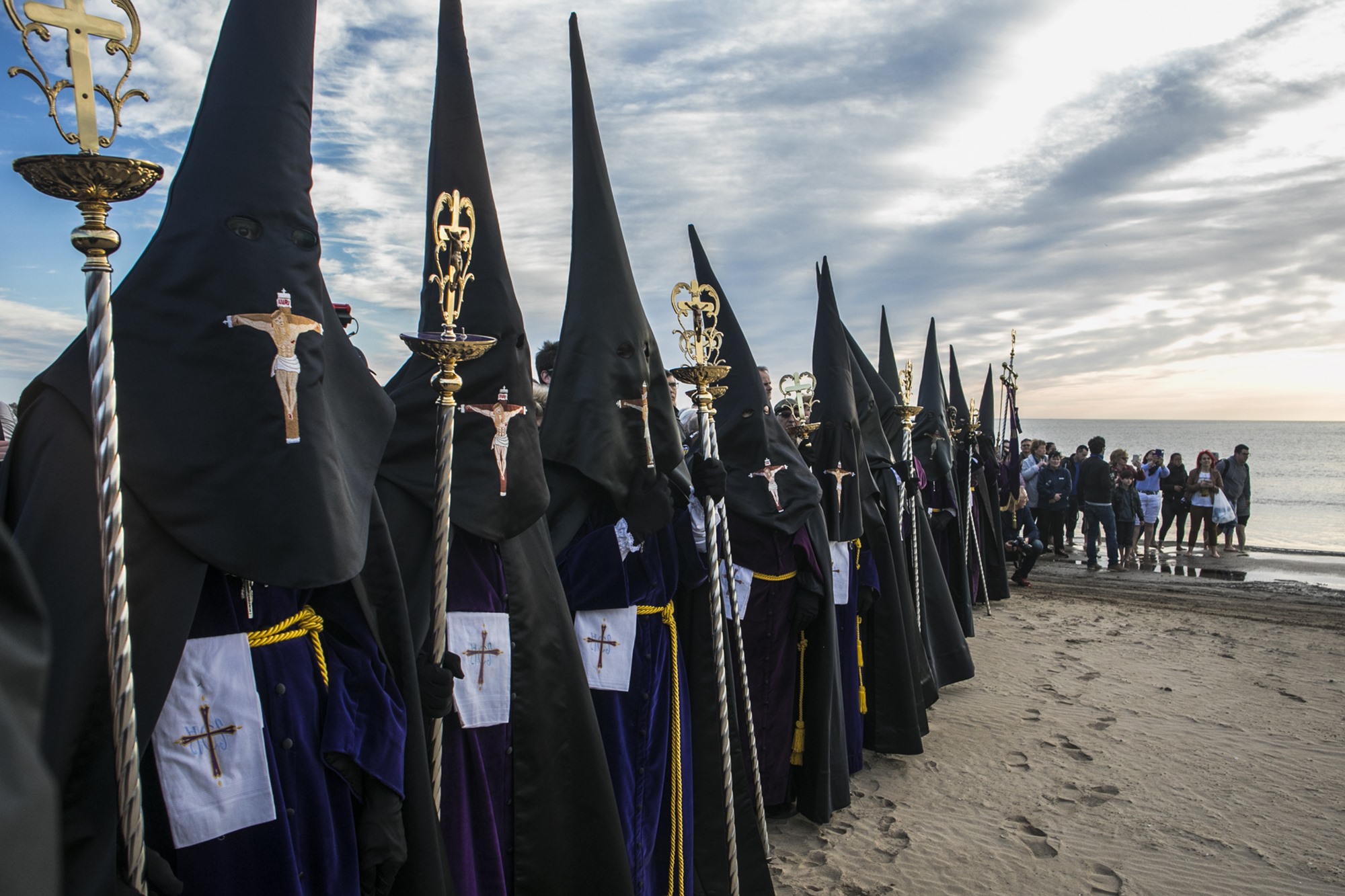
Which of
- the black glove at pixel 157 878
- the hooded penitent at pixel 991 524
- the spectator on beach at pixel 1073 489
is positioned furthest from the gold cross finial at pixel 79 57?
the spectator on beach at pixel 1073 489

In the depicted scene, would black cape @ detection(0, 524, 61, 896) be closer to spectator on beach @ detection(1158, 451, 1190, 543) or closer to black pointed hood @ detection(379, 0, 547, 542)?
black pointed hood @ detection(379, 0, 547, 542)

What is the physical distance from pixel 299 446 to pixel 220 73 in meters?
1.01

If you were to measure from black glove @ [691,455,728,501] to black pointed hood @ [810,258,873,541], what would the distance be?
2.27 metres

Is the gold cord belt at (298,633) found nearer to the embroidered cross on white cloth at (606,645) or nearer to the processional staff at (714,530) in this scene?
the embroidered cross on white cloth at (606,645)

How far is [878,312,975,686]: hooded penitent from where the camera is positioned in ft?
26.0

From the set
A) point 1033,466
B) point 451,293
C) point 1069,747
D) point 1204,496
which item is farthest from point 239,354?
point 1204,496

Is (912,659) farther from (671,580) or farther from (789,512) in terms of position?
(671,580)

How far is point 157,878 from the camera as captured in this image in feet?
5.84

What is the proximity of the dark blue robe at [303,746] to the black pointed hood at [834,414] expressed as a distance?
447 centimetres

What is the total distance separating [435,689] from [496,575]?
60 cm

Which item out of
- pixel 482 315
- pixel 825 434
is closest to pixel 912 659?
pixel 825 434

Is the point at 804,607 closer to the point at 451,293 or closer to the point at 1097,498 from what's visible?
the point at 451,293

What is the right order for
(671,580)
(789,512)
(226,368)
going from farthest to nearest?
(789,512), (671,580), (226,368)

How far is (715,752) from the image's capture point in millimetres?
4273
